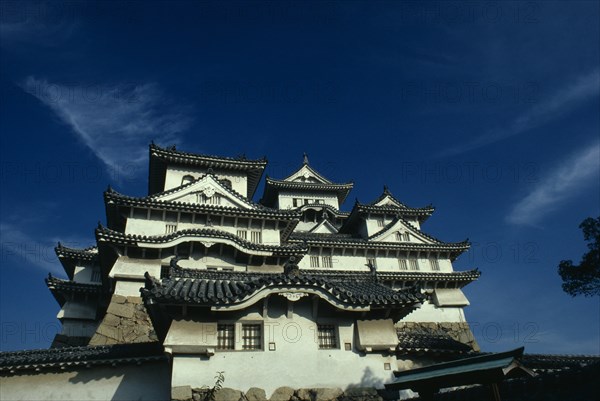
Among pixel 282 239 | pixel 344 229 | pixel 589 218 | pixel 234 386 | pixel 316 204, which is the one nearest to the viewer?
pixel 234 386

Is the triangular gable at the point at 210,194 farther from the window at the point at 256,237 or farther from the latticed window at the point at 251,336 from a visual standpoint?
the latticed window at the point at 251,336

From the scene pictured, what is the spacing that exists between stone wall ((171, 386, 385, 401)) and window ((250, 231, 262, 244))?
18372 mm

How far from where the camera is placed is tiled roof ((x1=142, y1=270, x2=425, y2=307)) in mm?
11406

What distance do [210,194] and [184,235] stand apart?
6.32 m

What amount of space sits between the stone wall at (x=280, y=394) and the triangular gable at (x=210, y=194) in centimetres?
1997

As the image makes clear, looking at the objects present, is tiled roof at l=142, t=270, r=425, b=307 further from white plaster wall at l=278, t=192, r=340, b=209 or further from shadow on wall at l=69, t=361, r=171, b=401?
white plaster wall at l=278, t=192, r=340, b=209

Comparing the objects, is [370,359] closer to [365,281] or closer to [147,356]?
[365,281]

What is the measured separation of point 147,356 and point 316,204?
35.4 meters

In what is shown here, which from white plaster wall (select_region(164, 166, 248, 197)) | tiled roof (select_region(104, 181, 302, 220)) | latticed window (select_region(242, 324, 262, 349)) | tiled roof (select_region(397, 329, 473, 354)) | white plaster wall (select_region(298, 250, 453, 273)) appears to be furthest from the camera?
white plaster wall (select_region(298, 250, 453, 273))

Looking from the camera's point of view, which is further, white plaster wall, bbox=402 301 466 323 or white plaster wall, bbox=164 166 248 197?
white plaster wall, bbox=164 166 248 197

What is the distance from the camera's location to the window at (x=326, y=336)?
→ 1248 centimetres

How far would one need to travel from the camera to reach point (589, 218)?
21219mm

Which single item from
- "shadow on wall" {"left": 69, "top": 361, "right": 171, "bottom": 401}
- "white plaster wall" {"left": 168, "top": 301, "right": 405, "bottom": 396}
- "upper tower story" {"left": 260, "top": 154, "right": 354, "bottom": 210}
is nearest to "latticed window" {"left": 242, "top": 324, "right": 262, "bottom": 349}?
"white plaster wall" {"left": 168, "top": 301, "right": 405, "bottom": 396}

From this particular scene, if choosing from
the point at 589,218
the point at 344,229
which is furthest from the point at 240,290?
the point at 344,229
